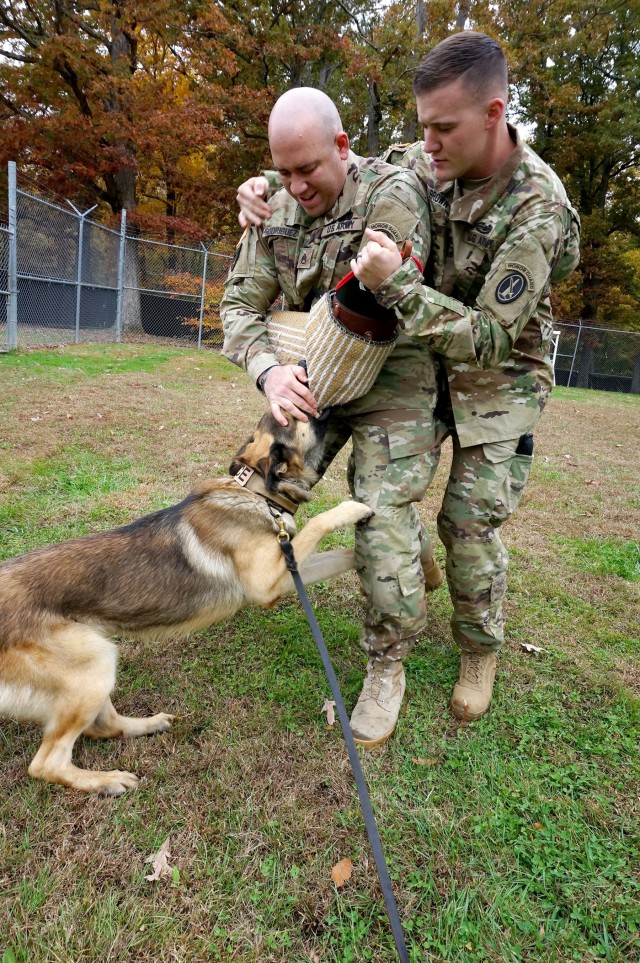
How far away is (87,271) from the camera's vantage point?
48.8ft

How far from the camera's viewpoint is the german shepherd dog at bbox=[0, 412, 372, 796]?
7.60 ft

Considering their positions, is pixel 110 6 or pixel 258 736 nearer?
pixel 258 736

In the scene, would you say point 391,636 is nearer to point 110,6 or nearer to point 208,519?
point 208,519

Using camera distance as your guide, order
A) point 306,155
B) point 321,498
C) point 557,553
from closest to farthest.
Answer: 1. point 306,155
2. point 557,553
3. point 321,498

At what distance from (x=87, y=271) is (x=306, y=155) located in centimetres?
1446

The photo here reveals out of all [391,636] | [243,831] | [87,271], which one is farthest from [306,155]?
[87,271]

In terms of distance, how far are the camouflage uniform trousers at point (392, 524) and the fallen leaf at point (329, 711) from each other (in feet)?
1.16

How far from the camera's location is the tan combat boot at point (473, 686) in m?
2.81

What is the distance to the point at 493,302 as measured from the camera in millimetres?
2250

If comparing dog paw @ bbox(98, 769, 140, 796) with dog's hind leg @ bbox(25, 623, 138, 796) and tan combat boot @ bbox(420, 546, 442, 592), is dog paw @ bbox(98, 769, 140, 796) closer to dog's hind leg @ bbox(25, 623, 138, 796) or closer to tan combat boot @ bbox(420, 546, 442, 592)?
dog's hind leg @ bbox(25, 623, 138, 796)

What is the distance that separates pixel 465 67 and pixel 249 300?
58.7 inches

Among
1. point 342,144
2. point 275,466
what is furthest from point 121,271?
point 275,466

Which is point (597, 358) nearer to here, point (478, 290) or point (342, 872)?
point (478, 290)

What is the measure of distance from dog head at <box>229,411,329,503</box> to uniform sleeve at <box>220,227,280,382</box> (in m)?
0.34
